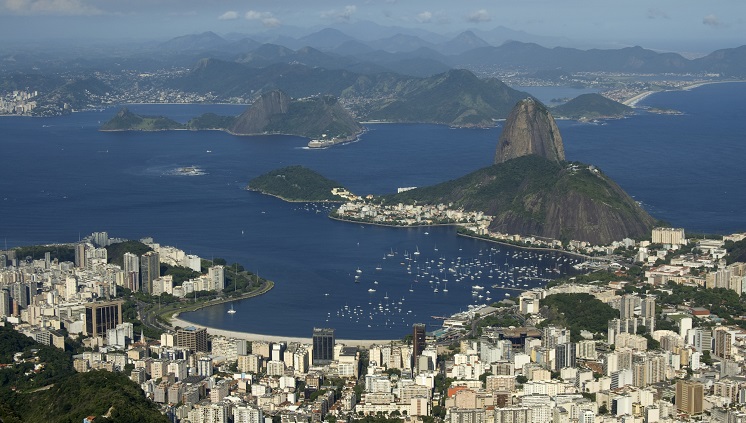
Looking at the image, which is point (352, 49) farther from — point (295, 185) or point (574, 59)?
point (295, 185)

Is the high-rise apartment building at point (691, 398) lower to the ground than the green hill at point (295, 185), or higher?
lower

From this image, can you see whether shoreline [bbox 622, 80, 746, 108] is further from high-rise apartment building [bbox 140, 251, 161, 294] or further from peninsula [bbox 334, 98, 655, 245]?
high-rise apartment building [bbox 140, 251, 161, 294]

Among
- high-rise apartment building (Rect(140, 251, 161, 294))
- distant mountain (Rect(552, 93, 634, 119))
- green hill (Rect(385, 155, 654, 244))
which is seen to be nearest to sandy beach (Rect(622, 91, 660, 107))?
distant mountain (Rect(552, 93, 634, 119))

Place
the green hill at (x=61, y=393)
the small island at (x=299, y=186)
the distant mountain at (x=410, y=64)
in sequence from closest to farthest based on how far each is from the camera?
the green hill at (x=61, y=393), the small island at (x=299, y=186), the distant mountain at (x=410, y=64)

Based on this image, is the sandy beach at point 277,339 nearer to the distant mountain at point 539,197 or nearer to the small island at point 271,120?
the distant mountain at point 539,197

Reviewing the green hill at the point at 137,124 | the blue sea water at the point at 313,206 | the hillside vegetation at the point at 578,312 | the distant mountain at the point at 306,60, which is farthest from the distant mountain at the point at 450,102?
the hillside vegetation at the point at 578,312

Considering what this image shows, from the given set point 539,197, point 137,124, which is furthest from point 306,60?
point 539,197
